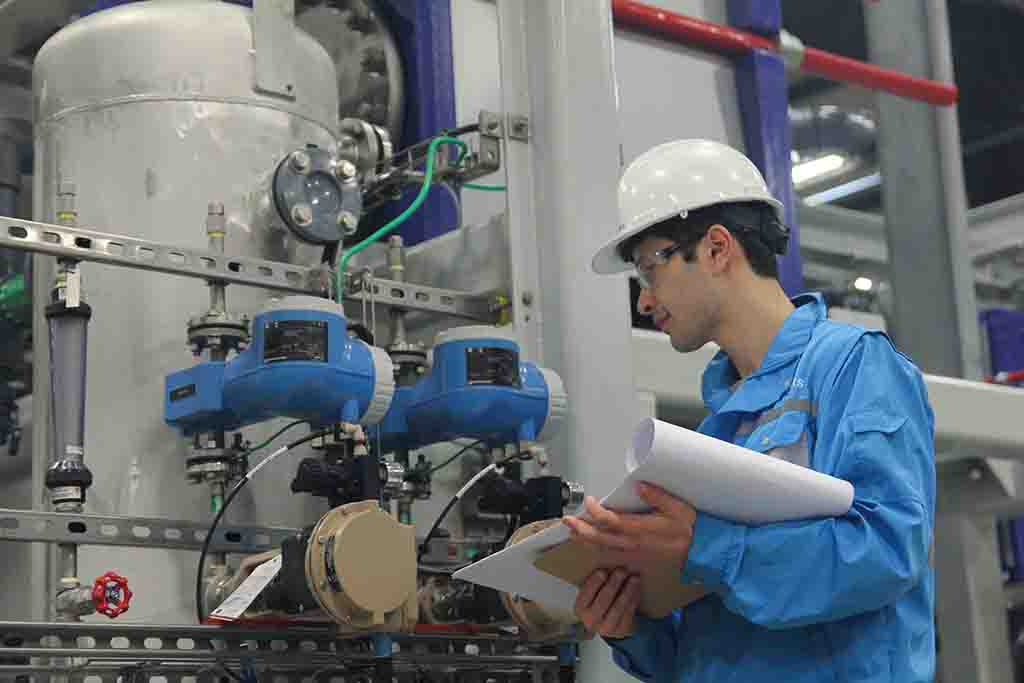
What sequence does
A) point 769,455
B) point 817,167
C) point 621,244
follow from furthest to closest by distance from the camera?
1. point 817,167
2. point 621,244
3. point 769,455

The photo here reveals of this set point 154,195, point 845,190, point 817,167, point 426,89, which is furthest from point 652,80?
point 845,190

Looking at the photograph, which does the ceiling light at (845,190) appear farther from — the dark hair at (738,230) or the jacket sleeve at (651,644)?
the jacket sleeve at (651,644)

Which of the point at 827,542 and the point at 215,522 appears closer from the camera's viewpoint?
the point at 827,542

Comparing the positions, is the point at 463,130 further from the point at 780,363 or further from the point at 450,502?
the point at 780,363

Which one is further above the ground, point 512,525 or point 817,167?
point 817,167

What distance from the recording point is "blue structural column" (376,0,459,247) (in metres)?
2.73

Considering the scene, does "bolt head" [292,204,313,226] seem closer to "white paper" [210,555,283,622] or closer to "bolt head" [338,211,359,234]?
"bolt head" [338,211,359,234]

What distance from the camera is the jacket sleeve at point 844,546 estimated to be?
1.42 meters

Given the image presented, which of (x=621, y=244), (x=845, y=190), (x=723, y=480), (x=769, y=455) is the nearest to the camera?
(x=723, y=480)

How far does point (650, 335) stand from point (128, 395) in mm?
852

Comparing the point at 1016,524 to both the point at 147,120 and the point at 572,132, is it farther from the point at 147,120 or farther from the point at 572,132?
the point at 147,120

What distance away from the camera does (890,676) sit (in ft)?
4.85

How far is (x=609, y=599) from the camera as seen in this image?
159cm

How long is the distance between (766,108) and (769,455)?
1.86 metres
